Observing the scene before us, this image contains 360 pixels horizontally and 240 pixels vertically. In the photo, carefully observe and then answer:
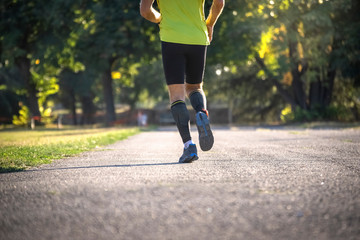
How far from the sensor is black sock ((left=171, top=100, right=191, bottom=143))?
4.09 metres

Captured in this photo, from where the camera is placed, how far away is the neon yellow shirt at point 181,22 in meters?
4.09

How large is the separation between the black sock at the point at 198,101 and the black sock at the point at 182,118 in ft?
0.47

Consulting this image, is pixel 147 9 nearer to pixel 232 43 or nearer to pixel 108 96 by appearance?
pixel 232 43

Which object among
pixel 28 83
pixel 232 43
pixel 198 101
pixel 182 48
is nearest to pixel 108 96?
pixel 28 83

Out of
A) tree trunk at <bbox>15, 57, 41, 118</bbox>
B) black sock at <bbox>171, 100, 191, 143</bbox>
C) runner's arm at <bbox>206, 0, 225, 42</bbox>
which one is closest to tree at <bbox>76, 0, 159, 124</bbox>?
tree trunk at <bbox>15, 57, 41, 118</bbox>

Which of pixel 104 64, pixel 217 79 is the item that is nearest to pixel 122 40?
pixel 104 64

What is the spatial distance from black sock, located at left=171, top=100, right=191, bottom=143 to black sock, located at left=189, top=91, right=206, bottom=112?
0.14m

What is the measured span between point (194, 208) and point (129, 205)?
1.09 feet

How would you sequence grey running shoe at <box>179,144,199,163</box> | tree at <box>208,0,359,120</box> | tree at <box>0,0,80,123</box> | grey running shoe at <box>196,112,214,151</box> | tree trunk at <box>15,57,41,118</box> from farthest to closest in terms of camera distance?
tree trunk at <box>15,57,41,118</box> → tree at <box>0,0,80,123</box> → tree at <box>208,0,359,120</box> → grey running shoe at <box>196,112,214,151</box> → grey running shoe at <box>179,144,199,163</box>

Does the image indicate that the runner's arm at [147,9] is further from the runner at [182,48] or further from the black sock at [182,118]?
the black sock at [182,118]

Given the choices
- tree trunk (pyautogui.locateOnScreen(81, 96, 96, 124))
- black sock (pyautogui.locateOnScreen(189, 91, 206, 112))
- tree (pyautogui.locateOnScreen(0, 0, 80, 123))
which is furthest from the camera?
tree trunk (pyautogui.locateOnScreen(81, 96, 96, 124))

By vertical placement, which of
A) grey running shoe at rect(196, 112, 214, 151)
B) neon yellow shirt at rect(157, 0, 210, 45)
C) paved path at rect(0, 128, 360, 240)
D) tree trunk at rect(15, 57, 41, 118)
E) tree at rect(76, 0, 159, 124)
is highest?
tree at rect(76, 0, 159, 124)

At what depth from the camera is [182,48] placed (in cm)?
411

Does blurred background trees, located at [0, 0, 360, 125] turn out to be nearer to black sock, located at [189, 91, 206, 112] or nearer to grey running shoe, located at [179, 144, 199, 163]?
black sock, located at [189, 91, 206, 112]
